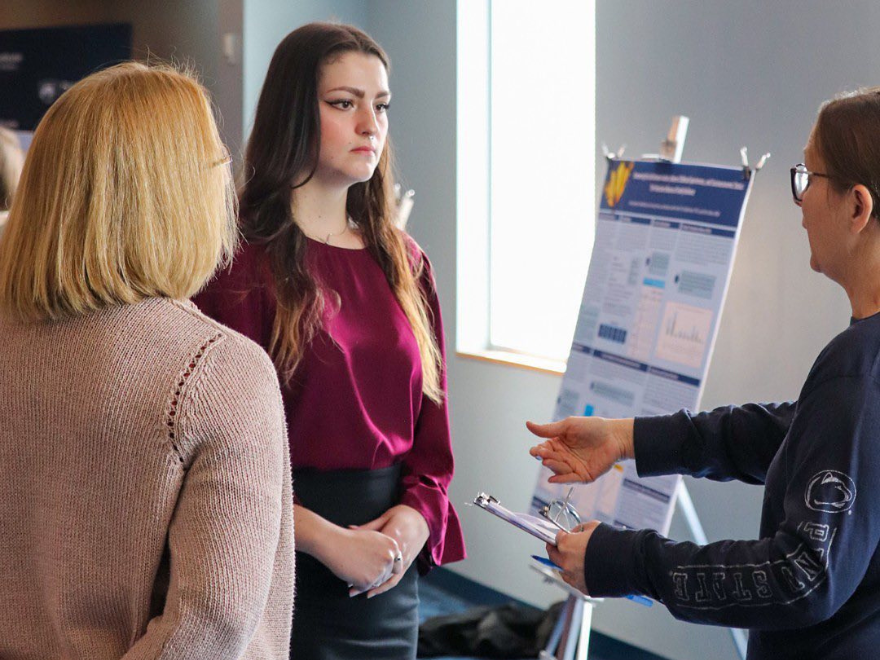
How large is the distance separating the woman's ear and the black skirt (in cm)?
95

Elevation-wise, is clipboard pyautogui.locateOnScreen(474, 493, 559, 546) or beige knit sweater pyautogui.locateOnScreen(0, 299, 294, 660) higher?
beige knit sweater pyautogui.locateOnScreen(0, 299, 294, 660)

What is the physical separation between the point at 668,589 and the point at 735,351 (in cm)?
199

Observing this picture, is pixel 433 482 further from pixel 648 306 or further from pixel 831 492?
pixel 648 306

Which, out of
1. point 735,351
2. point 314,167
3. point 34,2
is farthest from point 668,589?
point 34,2

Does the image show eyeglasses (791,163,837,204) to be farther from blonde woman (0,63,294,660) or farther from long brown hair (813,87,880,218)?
blonde woman (0,63,294,660)

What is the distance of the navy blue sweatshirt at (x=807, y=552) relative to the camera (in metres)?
1.06

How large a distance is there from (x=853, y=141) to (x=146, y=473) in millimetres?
948

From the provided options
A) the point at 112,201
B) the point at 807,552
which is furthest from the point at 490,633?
the point at 112,201

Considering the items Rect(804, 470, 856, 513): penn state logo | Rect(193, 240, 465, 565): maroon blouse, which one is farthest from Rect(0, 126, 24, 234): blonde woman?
Rect(804, 470, 856, 513): penn state logo

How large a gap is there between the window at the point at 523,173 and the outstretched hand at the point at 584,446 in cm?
222

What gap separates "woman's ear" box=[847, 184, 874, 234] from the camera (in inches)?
46.6

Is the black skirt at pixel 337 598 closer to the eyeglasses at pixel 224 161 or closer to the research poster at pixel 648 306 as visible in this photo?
the eyeglasses at pixel 224 161

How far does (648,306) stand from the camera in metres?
2.61

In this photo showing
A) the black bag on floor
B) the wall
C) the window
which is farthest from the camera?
the wall
